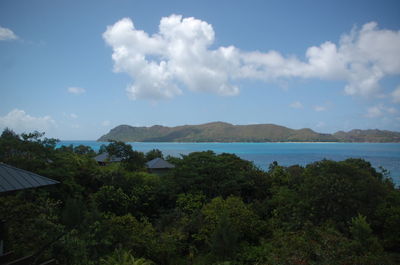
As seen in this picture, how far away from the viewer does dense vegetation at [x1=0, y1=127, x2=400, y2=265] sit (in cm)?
875

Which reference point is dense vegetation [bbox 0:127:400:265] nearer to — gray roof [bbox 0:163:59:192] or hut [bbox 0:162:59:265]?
hut [bbox 0:162:59:265]

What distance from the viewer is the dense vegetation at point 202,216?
8749 millimetres

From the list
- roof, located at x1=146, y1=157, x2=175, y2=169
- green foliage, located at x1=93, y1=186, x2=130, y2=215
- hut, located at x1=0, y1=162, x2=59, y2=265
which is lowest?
green foliage, located at x1=93, y1=186, x2=130, y2=215

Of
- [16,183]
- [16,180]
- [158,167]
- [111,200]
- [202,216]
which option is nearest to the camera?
[16,183]

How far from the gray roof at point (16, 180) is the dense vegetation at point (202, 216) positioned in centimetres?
136

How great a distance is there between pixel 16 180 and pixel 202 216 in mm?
10996

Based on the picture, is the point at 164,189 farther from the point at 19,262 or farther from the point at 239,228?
the point at 19,262

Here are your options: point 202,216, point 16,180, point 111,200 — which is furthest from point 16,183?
point 111,200

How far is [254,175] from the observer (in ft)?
68.9

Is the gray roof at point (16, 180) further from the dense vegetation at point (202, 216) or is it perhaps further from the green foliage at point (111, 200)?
the green foliage at point (111, 200)

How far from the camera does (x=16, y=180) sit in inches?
220

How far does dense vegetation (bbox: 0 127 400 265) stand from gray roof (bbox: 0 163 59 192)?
1.36m

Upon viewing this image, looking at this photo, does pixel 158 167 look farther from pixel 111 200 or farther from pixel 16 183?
pixel 16 183

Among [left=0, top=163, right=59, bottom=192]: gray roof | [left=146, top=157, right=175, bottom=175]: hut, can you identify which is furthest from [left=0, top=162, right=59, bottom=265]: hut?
[left=146, top=157, right=175, bottom=175]: hut
